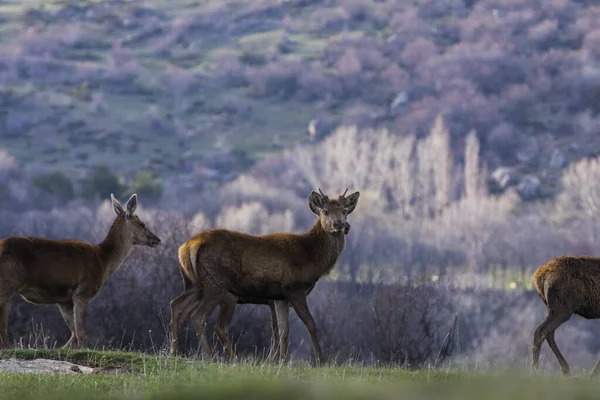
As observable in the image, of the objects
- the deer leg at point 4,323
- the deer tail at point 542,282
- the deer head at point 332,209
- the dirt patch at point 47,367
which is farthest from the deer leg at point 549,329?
the deer leg at point 4,323

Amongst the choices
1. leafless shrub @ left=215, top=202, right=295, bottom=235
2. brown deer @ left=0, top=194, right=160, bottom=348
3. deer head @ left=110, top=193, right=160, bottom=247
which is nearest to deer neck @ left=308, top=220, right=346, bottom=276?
deer head @ left=110, top=193, right=160, bottom=247

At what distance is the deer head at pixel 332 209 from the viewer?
74.9ft

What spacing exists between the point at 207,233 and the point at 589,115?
183 m

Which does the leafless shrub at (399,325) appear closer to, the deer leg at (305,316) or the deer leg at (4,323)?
the deer leg at (305,316)

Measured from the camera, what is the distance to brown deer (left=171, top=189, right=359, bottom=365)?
72.0ft

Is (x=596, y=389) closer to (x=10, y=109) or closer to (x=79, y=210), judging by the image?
(x=79, y=210)

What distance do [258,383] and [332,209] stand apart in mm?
13224

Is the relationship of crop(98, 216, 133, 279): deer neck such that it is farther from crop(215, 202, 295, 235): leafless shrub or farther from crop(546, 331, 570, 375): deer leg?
crop(215, 202, 295, 235): leafless shrub

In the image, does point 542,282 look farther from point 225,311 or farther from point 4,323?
point 4,323

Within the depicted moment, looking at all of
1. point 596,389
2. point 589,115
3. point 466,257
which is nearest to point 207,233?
point 596,389

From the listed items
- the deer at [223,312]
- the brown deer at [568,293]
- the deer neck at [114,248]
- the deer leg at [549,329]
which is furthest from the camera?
the deer neck at [114,248]

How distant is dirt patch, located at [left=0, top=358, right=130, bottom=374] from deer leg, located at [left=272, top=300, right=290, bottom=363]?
116 inches

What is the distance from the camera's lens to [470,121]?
191500 mm

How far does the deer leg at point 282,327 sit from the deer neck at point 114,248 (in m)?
3.10
